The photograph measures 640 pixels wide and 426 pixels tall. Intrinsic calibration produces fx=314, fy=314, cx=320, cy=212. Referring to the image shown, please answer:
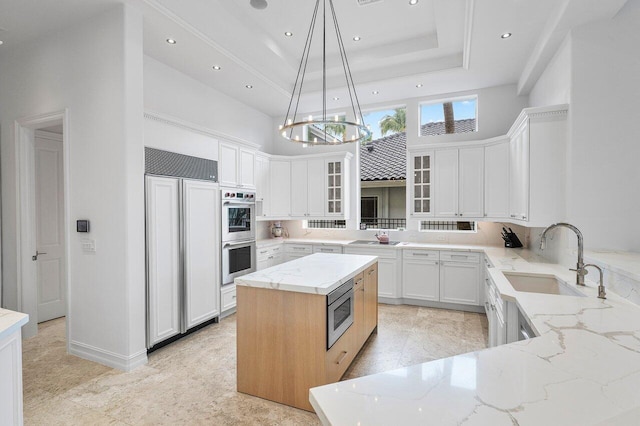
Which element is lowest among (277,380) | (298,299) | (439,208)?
(277,380)

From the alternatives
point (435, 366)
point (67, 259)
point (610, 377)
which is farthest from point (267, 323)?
point (67, 259)

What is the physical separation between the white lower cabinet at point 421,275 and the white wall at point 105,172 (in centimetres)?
344

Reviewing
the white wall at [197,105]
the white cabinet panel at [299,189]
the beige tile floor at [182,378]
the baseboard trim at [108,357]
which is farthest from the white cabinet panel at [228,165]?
the baseboard trim at [108,357]

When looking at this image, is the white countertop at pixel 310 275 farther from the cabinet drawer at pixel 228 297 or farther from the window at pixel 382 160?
the window at pixel 382 160

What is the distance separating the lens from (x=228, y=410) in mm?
2297

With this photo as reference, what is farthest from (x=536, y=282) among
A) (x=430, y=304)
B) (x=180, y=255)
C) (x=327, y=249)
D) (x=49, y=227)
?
(x=49, y=227)

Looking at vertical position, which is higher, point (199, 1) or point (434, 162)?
point (199, 1)

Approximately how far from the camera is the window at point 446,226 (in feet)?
16.5

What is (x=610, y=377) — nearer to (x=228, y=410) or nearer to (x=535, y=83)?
(x=228, y=410)

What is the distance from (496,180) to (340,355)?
10.9 ft

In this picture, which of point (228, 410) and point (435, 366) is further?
point (228, 410)

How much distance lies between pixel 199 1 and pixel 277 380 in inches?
135

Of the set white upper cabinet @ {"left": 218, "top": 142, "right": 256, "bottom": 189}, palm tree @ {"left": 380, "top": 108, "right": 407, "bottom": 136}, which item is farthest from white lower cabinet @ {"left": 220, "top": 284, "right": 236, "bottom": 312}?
palm tree @ {"left": 380, "top": 108, "right": 407, "bottom": 136}

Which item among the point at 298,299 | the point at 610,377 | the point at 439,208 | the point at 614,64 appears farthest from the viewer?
the point at 439,208
